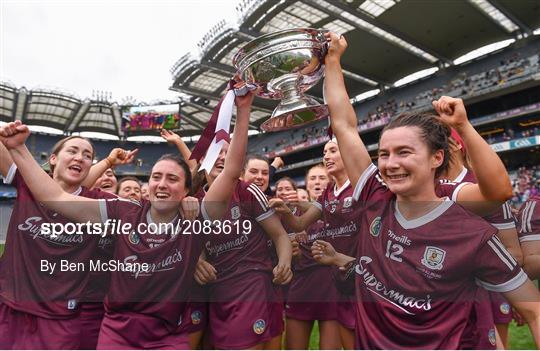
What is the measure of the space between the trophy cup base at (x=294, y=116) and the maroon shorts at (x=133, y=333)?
1.13 metres

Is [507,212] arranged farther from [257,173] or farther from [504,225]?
[257,173]

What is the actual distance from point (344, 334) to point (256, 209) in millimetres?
1169

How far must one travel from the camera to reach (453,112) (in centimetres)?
146

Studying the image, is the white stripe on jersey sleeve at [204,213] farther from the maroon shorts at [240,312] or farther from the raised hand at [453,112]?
the raised hand at [453,112]

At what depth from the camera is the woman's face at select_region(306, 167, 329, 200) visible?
11.5ft

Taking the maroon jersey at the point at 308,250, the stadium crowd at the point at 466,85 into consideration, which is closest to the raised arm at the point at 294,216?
the maroon jersey at the point at 308,250

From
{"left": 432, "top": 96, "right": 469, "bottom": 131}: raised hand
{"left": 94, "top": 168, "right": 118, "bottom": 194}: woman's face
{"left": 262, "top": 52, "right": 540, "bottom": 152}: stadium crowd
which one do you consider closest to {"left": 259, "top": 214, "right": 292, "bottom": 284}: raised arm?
{"left": 432, "top": 96, "right": 469, "bottom": 131}: raised hand

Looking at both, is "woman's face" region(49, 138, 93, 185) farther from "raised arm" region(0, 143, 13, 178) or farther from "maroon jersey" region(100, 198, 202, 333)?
"maroon jersey" region(100, 198, 202, 333)

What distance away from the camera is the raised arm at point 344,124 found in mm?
1755

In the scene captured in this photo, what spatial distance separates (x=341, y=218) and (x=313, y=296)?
2.41 ft

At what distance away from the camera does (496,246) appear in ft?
4.76

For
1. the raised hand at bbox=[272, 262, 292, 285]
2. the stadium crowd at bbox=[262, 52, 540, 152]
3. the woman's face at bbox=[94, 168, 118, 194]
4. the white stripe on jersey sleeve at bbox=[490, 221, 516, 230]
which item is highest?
the stadium crowd at bbox=[262, 52, 540, 152]

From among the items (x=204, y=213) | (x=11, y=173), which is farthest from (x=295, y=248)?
(x=11, y=173)

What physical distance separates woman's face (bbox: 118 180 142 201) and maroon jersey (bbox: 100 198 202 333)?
2.04 m
